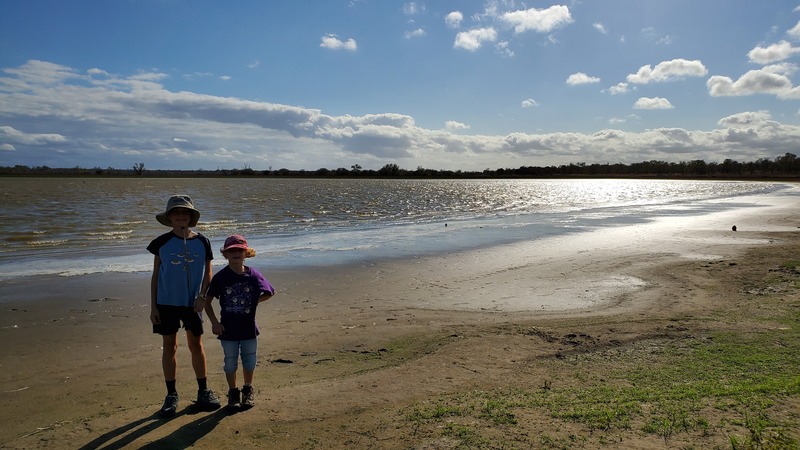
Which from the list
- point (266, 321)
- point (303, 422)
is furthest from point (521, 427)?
point (266, 321)

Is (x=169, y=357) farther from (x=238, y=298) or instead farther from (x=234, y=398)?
(x=238, y=298)

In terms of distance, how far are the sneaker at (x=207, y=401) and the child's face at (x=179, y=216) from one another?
1646 mm

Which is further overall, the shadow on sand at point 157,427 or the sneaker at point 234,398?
the sneaker at point 234,398

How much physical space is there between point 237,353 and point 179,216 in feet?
4.70

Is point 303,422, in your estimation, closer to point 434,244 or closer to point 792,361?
point 792,361

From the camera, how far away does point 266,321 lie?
822cm

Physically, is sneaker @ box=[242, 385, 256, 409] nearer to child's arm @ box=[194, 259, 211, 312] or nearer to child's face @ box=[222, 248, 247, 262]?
child's arm @ box=[194, 259, 211, 312]

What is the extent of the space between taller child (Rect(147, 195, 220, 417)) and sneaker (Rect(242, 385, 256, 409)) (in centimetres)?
27

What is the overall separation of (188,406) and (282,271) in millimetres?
7875

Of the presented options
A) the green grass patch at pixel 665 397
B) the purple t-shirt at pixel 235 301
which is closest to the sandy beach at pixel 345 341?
the green grass patch at pixel 665 397

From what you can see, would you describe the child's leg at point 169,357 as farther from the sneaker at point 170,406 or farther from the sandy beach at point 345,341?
the sandy beach at point 345,341

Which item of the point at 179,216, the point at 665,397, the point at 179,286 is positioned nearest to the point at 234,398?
the point at 179,286

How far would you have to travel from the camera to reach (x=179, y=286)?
4.80 m

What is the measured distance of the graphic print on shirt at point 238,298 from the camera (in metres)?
4.78
